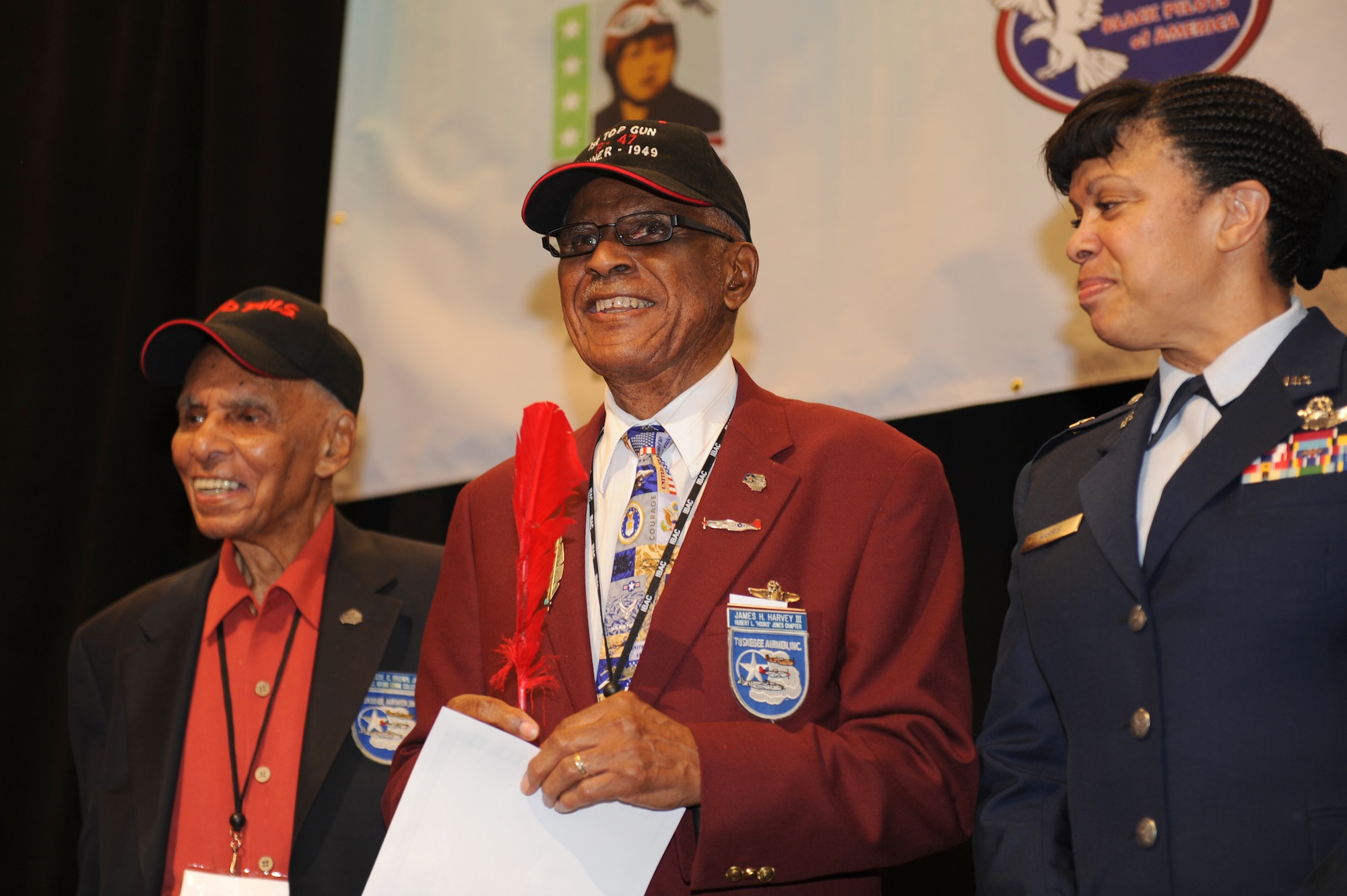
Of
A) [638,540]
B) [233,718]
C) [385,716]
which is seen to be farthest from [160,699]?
[638,540]

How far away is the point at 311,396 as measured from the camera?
3.10m

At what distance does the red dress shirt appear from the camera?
259 centimetres

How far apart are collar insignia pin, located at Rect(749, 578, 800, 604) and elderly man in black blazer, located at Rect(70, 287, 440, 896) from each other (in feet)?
3.56

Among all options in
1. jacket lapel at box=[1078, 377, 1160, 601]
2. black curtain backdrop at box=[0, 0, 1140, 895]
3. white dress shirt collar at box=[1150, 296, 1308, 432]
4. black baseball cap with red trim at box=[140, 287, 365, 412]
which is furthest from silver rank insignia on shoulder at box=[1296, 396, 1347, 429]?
black curtain backdrop at box=[0, 0, 1140, 895]

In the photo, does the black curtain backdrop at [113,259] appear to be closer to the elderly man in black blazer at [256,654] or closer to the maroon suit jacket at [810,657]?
the elderly man in black blazer at [256,654]

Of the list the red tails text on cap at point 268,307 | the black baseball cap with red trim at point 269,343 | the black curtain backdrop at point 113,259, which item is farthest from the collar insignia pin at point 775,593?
the black curtain backdrop at point 113,259

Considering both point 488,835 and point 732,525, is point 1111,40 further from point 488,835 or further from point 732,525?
point 488,835

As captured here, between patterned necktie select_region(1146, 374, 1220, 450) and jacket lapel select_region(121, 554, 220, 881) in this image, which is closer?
patterned necktie select_region(1146, 374, 1220, 450)

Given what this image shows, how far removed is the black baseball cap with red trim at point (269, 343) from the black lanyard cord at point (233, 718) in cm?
59

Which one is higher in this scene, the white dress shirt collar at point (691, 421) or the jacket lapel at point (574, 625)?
the white dress shirt collar at point (691, 421)

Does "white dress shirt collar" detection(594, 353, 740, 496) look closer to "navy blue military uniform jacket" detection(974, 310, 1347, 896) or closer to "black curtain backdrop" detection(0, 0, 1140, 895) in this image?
"navy blue military uniform jacket" detection(974, 310, 1347, 896)

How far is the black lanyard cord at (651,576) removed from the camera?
6.39 ft

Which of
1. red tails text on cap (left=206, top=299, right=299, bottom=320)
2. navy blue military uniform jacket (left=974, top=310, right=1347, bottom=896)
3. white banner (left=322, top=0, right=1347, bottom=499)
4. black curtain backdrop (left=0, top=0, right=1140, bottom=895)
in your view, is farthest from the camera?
black curtain backdrop (left=0, top=0, right=1140, bottom=895)

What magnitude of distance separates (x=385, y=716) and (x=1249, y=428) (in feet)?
5.92
